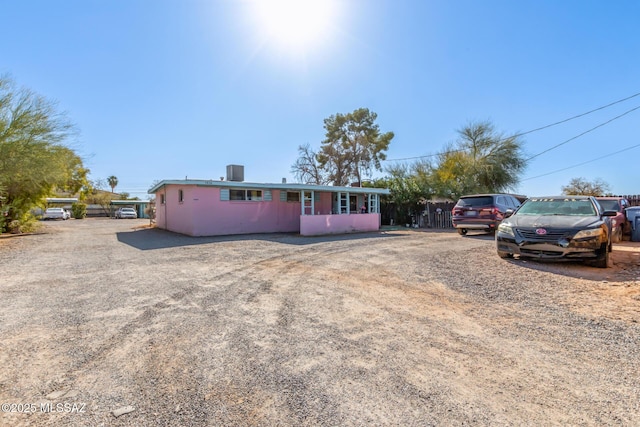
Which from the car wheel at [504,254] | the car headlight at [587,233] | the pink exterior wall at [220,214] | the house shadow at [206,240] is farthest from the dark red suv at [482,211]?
the pink exterior wall at [220,214]

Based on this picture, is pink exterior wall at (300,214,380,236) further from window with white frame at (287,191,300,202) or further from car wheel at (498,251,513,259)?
car wheel at (498,251,513,259)

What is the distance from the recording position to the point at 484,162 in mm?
24484

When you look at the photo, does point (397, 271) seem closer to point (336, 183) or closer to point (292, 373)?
point (292, 373)

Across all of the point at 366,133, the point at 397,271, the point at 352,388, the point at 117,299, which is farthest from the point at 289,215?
the point at 366,133

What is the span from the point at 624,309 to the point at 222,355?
478 cm

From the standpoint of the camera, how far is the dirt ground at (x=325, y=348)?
2145 millimetres

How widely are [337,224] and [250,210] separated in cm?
429

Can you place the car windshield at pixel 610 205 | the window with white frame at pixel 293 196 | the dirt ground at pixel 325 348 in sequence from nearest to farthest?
the dirt ground at pixel 325 348, the car windshield at pixel 610 205, the window with white frame at pixel 293 196

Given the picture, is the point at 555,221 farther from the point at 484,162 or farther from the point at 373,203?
the point at 484,162

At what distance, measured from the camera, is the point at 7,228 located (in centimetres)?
1598

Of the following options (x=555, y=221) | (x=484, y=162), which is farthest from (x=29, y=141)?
(x=484, y=162)

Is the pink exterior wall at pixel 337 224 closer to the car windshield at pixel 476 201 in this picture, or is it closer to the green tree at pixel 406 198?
the green tree at pixel 406 198

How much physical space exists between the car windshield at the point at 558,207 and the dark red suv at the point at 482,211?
4466 millimetres

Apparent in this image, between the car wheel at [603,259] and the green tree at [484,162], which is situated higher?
the green tree at [484,162]
